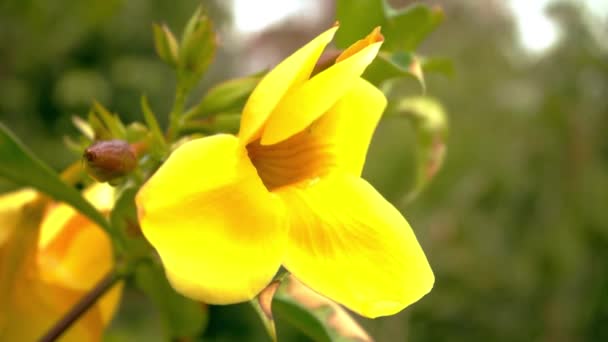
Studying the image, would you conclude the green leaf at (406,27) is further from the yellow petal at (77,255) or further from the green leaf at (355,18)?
the yellow petal at (77,255)

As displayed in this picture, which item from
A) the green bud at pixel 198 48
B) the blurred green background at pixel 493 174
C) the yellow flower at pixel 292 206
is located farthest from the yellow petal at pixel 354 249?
the blurred green background at pixel 493 174

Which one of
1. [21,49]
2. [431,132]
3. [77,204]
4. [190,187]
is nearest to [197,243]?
[190,187]

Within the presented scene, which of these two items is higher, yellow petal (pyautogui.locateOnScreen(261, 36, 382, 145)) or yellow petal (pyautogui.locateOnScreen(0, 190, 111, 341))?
yellow petal (pyautogui.locateOnScreen(261, 36, 382, 145))

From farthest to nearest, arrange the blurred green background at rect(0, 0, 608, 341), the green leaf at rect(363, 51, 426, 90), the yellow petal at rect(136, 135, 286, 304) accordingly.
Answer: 1. the blurred green background at rect(0, 0, 608, 341)
2. the green leaf at rect(363, 51, 426, 90)
3. the yellow petal at rect(136, 135, 286, 304)

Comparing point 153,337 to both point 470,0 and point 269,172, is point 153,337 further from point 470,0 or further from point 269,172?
point 470,0

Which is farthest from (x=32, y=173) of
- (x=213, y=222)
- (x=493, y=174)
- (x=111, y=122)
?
(x=493, y=174)

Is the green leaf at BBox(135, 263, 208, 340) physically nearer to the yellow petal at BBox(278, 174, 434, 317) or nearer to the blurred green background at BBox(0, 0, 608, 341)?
the yellow petal at BBox(278, 174, 434, 317)

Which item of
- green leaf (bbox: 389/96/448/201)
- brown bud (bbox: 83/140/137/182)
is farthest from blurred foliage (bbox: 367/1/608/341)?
brown bud (bbox: 83/140/137/182)
